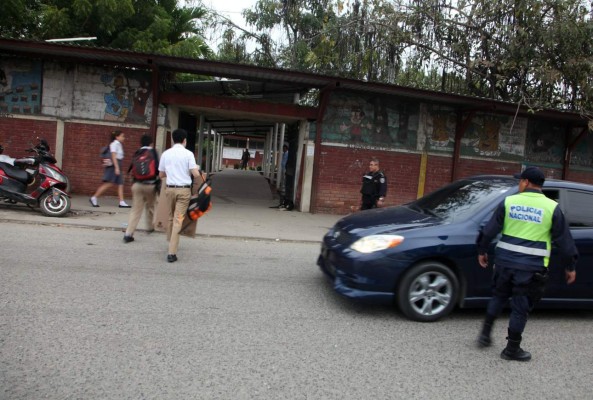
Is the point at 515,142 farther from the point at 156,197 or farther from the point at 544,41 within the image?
the point at 156,197

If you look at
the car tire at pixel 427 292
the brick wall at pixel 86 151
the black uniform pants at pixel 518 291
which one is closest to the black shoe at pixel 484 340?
the black uniform pants at pixel 518 291

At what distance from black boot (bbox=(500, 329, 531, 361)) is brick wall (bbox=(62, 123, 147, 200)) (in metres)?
10.4

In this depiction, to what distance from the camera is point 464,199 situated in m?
5.39

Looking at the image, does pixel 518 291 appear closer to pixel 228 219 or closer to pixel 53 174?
pixel 228 219

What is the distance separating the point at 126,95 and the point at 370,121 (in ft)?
21.4

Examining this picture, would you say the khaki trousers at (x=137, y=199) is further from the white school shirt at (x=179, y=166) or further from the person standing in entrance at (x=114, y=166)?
the person standing in entrance at (x=114, y=166)

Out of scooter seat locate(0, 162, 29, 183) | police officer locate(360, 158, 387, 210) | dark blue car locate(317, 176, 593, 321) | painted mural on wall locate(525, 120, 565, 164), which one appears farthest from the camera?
painted mural on wall locate(525, 120, 565, 164)

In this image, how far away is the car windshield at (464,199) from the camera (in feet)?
16.7

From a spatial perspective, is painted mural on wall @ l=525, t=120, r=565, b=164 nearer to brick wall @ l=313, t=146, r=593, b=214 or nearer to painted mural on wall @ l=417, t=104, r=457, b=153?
brick wall @ l=313, t=146, r=593, b=214

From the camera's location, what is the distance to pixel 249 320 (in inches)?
178

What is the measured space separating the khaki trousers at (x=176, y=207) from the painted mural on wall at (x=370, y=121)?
267 inches

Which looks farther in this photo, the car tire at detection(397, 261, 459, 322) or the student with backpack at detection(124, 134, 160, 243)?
the student with backpack at detection(124, 134, 160, 243)

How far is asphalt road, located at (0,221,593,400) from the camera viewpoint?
3293 millimetres

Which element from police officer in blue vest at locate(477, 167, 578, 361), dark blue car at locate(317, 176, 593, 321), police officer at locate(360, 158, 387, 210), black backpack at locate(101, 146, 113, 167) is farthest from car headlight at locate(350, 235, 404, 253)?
black backpack at locate(101, 146, 113, 167)
